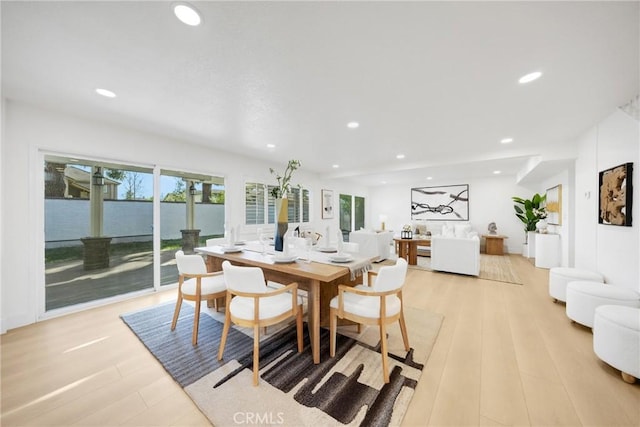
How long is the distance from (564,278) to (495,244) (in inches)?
163

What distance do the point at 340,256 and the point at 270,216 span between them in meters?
3.39

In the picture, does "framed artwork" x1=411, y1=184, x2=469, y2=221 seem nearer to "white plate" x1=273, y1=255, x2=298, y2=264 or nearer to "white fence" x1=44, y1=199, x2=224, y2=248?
"white fence" x1=44, y1=199, x2=224, y2=248

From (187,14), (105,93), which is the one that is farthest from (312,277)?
(105,93)

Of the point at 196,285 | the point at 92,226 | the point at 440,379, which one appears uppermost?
the point at 92,226

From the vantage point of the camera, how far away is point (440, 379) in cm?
173

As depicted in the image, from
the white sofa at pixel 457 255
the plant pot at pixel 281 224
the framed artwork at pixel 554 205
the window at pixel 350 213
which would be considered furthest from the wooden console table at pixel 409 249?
the plant pot at pixel 281 224

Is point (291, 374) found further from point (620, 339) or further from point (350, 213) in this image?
point (350, 213)

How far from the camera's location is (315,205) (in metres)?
6.70

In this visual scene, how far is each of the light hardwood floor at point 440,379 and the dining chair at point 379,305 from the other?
46cm

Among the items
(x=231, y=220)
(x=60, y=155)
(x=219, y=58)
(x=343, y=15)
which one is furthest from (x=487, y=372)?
(x=60, y=155)

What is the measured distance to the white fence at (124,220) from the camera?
2.89 meters

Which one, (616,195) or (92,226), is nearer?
(616,195)

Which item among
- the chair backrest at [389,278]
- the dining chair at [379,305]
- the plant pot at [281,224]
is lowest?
the dining chair at [379,305]

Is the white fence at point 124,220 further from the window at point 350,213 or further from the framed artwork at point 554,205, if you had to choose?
the framed artwork at point 554,205
